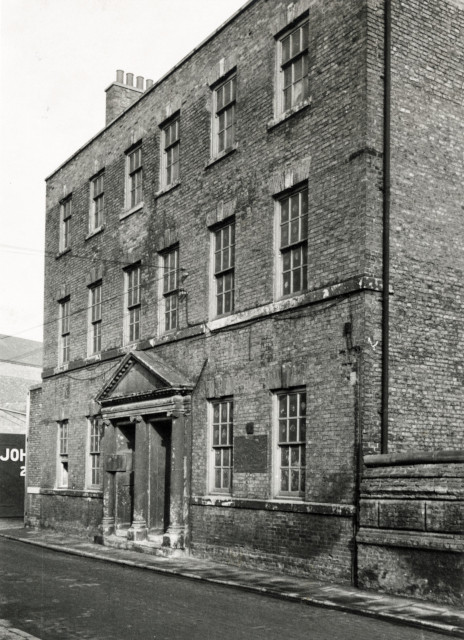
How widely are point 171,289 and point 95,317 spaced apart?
4505 mm

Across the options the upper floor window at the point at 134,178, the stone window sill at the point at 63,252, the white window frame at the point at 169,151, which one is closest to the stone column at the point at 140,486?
the white window frame at the point at 169,151

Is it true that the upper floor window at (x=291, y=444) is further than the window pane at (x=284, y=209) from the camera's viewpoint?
No

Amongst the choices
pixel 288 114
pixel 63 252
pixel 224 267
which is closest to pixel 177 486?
pixel 224 267

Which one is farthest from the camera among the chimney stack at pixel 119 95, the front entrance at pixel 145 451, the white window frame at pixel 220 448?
the chimney stack at pixel 119 95

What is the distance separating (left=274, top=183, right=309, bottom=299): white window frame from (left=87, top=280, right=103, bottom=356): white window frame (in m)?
8.00

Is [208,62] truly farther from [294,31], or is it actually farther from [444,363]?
[444,363]

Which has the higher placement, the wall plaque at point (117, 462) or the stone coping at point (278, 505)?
the wall plaque at point (117, 462)

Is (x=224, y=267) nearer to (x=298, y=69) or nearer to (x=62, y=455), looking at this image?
(x=298, y=69)

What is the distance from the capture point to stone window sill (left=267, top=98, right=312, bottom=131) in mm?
14352

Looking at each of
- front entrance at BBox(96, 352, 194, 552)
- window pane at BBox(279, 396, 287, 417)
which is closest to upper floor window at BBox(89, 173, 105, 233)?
front entrance at BBox(96, 352, 194, 552)

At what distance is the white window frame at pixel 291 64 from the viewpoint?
14.7 metres

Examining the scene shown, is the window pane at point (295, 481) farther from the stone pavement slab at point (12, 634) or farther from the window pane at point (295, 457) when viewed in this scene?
the stone pavement slab at point (12, 634)

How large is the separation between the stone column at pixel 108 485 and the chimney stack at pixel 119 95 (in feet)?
30.9

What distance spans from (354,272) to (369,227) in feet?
2.42
